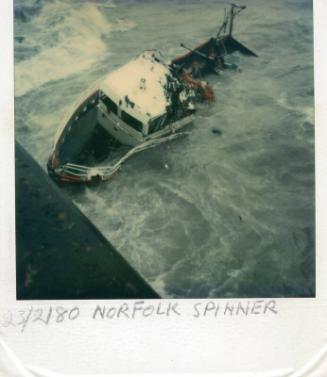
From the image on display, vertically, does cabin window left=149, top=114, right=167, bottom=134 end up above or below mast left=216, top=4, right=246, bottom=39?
below

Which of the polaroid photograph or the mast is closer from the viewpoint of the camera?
the polaroid photograph

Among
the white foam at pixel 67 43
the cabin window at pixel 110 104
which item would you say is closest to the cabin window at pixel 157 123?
the cabin window at pixel 110 104

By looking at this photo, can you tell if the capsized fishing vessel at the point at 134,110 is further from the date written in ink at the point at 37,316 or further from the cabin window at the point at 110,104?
the date written in ink at the point at 37,316

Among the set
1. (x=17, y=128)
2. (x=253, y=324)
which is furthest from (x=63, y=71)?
(x=253, y=324)

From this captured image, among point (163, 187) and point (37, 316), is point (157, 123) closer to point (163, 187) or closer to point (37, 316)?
point (163, 187)

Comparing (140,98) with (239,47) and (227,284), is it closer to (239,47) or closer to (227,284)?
(239,47)

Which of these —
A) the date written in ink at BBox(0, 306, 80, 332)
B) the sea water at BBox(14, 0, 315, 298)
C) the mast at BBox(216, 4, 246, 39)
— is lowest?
the date written in ink at BBox(0, 306, 80, 332)

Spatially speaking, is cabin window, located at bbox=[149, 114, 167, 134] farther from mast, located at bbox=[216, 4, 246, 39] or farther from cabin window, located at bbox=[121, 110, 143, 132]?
mast, located at bbox=[216, 4, 246, 39]

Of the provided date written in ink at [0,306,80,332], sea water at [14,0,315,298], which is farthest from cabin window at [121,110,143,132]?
date written in ink at [0,306,80,332]
